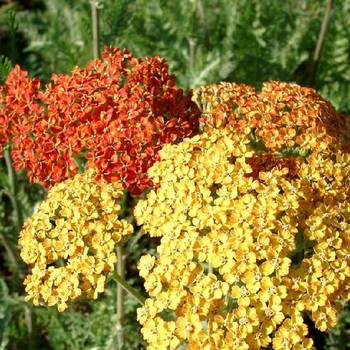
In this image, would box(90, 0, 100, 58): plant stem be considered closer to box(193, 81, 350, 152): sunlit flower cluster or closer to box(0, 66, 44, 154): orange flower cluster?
box(0, 66, 44, 154): orange flower cluster

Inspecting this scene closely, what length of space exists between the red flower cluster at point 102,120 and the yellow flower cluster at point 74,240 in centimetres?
14

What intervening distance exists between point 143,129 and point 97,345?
139 centimetres

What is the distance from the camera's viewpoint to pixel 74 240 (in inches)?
110

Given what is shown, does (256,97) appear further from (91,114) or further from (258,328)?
(258,328)

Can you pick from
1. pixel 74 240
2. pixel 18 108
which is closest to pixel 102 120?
pixel 18 108

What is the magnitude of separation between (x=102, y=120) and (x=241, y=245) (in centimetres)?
95

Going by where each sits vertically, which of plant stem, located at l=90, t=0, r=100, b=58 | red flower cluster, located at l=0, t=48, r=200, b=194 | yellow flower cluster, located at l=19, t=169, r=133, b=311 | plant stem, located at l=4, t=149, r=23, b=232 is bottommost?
plant stem, located at l=4, t=149, r=23, b=232

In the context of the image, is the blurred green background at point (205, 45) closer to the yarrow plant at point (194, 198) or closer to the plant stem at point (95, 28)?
the plant stem at point (95, 28)

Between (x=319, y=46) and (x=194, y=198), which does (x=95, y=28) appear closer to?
(x=194, y=198)

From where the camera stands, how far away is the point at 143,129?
3.09 m

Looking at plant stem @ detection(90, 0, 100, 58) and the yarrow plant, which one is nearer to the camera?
the yarrow plant

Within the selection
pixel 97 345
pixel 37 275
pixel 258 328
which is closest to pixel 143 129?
pixel 37 275

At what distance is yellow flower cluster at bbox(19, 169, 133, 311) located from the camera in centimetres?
274

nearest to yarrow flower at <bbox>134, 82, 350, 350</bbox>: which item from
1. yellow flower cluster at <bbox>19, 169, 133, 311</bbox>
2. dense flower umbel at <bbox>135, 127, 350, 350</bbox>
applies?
dense flower umbel at <bbox>135, 127, 350, 350</bbox>
